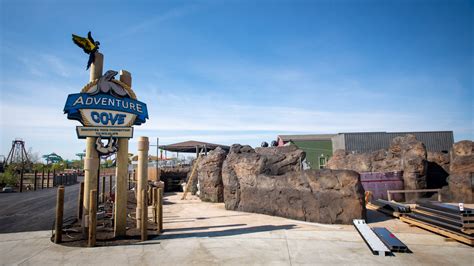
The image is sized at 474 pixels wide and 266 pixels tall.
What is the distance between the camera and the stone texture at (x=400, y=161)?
611 inches

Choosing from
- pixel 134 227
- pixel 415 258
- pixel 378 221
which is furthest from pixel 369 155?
pixel 134 227

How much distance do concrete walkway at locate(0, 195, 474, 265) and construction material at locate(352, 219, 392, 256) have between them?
0.52ft

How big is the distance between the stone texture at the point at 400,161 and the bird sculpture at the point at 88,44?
1689cm

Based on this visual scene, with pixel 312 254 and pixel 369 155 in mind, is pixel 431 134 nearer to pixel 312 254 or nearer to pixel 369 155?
pixel 369 155

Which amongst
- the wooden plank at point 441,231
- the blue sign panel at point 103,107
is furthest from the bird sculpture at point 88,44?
the wooden plank at point 441,231

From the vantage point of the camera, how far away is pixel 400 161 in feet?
55.1

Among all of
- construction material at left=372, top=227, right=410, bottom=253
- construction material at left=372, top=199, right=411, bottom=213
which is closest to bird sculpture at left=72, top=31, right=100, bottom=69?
construction material at left=372, top=227, right=410, bottom=253

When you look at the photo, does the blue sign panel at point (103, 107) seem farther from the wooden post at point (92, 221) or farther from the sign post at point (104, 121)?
the wooden post at point (92, 221)

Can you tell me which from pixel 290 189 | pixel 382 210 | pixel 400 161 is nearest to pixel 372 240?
pixel 290 189

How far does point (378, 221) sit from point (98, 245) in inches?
359

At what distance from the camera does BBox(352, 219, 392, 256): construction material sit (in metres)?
5.98

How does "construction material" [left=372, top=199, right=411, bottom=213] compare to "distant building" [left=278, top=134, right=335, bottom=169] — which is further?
"distant building" [left=278, top=134, right=335, bottom=169]

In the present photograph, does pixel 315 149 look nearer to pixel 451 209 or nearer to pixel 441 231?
pixel 451 209

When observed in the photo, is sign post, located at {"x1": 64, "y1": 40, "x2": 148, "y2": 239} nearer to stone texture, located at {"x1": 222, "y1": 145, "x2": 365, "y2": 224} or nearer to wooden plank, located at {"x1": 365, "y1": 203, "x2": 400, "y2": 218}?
stone texture, located at {"x1": 222, "y1": 145, "x2": 365, "y2": 224}
